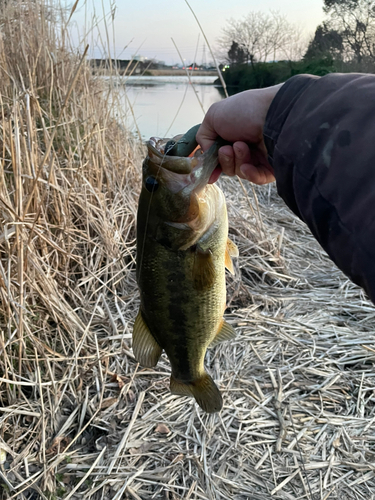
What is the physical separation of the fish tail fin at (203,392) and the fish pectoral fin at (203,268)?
1.70 feet

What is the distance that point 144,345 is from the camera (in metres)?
1.75

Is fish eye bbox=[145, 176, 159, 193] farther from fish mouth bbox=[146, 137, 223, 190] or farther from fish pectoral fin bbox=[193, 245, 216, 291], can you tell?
fish pectoral fin bbox=[193, 245, 216, 291]

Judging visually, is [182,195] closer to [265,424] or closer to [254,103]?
[254,103]

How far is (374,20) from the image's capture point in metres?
18.5

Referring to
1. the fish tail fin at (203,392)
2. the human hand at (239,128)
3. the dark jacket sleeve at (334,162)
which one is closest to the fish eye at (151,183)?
the human hand at (239,128)

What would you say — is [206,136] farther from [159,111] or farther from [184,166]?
[159,111]

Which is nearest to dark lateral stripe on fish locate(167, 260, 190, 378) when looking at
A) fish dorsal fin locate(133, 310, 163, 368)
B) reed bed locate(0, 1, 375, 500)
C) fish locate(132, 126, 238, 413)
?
fish locate(132, 126, 238, 413)

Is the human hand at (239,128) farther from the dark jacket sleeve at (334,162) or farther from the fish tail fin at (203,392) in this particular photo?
the fish tail fin at (203,392)

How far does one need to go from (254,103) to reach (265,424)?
75.9 inches

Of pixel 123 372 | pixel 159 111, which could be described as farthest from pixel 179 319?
pixel 159 111

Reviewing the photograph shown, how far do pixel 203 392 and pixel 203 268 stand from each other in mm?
638

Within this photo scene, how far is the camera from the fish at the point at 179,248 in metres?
1.56

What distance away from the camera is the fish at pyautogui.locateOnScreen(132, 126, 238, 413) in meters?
1.56

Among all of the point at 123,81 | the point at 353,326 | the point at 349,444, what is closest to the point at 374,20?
the point at 123,81
